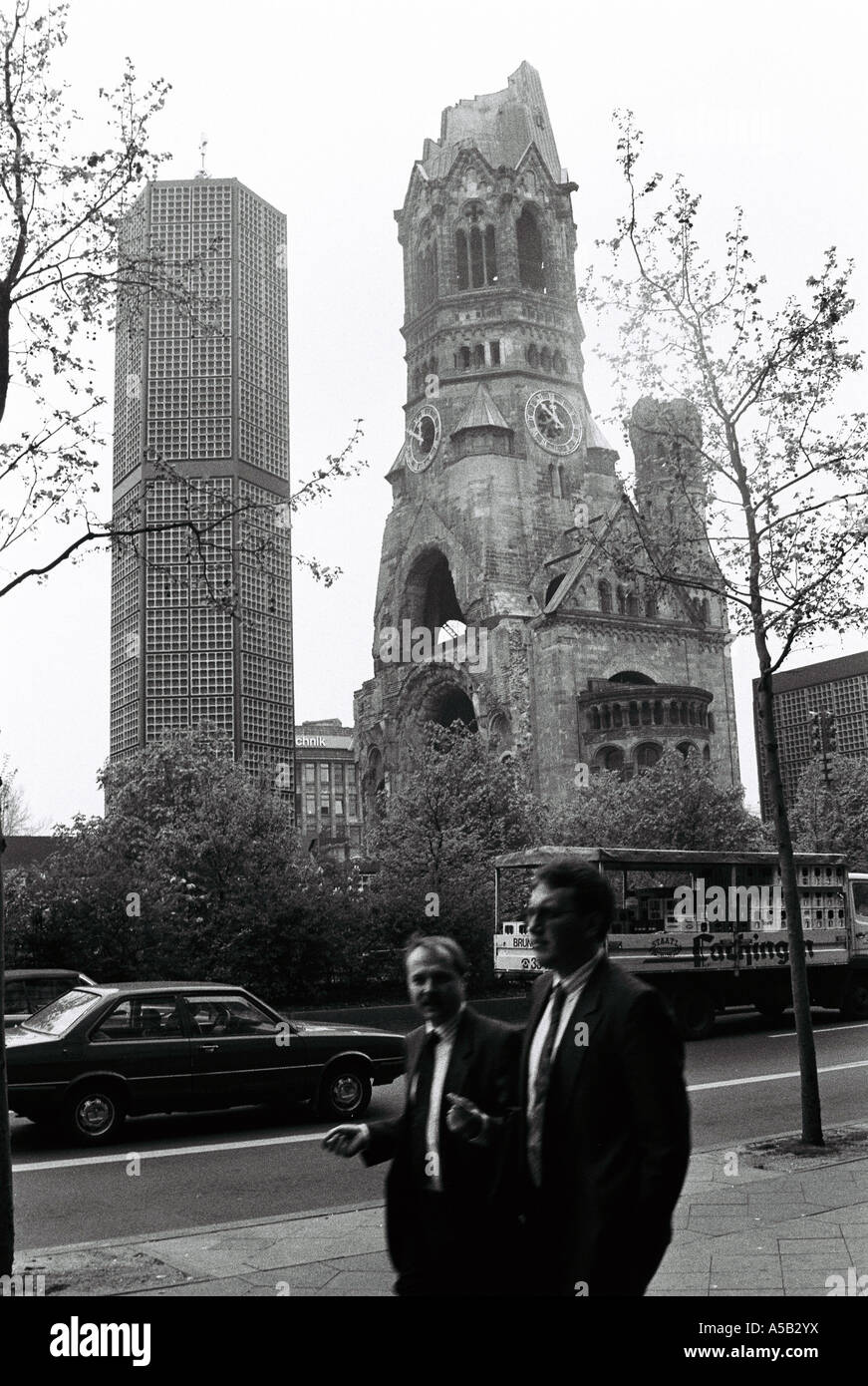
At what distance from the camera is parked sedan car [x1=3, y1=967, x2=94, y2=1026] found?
53.6 feet

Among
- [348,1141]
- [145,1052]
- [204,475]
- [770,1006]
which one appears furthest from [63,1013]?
[770,1006]

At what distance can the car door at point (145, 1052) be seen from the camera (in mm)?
12023

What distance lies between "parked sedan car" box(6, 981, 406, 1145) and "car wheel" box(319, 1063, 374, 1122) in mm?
11

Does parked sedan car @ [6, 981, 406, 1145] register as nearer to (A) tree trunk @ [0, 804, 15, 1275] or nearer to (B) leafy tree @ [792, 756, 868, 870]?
(A) tree trunk @ [0, 804, 15, 1275]

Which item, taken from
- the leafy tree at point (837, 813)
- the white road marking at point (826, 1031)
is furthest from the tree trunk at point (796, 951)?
the leafy tree at point (837, 813)

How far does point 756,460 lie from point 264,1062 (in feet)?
27.2

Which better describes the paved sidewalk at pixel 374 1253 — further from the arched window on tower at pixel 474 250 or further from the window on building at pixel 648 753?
the arched window on tower at pixel 474 250

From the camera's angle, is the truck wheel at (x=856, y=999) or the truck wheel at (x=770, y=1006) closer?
the truck wheel at (x=770, y=1006)

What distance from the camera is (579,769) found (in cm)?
6019

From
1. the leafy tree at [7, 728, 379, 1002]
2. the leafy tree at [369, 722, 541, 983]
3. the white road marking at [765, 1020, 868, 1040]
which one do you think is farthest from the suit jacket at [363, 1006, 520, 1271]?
the leafy tree at [369, 722, 541, 983]

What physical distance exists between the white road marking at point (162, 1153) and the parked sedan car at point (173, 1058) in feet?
1.58

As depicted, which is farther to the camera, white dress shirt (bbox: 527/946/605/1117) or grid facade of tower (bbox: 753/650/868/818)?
grid facade of tower (bbox: 753/650/868/818)
